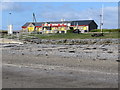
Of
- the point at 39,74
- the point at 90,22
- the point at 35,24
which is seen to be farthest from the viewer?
the point at 35,24

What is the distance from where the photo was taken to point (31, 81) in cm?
961

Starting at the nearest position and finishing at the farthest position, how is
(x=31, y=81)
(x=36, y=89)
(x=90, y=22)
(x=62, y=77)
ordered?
(x=36, y=89)
(x=31, y=81)
(x=62, y=77)
(x=90, y=22)

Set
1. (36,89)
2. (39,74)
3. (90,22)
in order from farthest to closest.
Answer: (90,22) < (39,74) < (36,89)

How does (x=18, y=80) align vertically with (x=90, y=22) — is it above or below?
below

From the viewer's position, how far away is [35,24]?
12025 centimetres

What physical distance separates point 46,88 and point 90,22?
100890 mm

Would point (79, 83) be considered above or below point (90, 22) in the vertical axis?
below

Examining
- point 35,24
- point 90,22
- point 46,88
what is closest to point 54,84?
point 46,88

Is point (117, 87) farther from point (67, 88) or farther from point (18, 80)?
point (18, 80)

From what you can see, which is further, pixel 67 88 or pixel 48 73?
pixel 48 73

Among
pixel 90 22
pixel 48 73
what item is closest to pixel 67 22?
pixel 90 22

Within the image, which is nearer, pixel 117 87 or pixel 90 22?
pixel 117 87

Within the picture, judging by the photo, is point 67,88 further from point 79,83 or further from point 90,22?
point 90,22

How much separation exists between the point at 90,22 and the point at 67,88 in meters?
101
